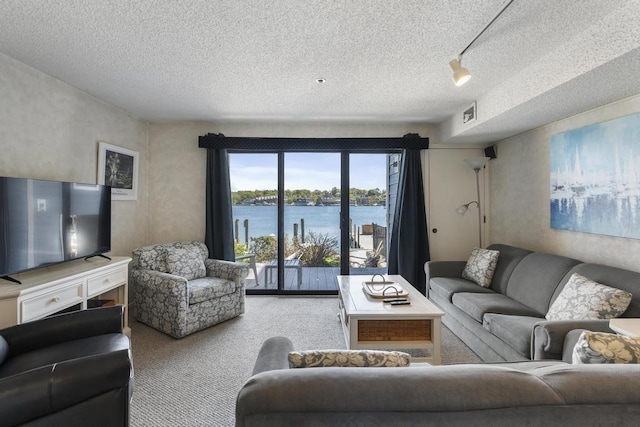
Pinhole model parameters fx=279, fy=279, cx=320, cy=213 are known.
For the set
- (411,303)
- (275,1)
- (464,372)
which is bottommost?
(411,303)

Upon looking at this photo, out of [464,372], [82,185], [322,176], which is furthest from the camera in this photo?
[322,176]

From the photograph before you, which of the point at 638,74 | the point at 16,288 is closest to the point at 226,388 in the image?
the point at 16,288

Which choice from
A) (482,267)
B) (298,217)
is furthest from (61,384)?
(482,267)

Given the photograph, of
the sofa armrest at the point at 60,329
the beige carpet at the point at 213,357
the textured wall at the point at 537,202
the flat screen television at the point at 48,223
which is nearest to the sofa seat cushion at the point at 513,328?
the beige carpet at the point at 213,357

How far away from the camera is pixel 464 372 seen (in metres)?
0.84

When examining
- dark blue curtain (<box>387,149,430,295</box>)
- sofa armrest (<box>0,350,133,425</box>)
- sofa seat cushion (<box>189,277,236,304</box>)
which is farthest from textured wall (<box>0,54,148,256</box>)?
dark blue curtain (<box>387,149,430,295</box>)

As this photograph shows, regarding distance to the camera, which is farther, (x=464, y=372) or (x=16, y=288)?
(x=16, y=288)

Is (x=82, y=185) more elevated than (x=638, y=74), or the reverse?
(x=638, y=74)

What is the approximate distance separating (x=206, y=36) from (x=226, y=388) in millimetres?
2472

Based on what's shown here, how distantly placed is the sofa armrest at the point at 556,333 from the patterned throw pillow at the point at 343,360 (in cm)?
117

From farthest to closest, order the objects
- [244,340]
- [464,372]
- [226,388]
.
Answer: [244,340] → [226,388] → [464,372]

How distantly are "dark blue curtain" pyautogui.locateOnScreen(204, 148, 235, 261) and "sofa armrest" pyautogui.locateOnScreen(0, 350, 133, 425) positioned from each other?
2575 mm

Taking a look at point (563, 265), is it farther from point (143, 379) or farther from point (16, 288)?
point (16, 288)

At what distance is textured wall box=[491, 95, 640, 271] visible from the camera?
2.27 metres
